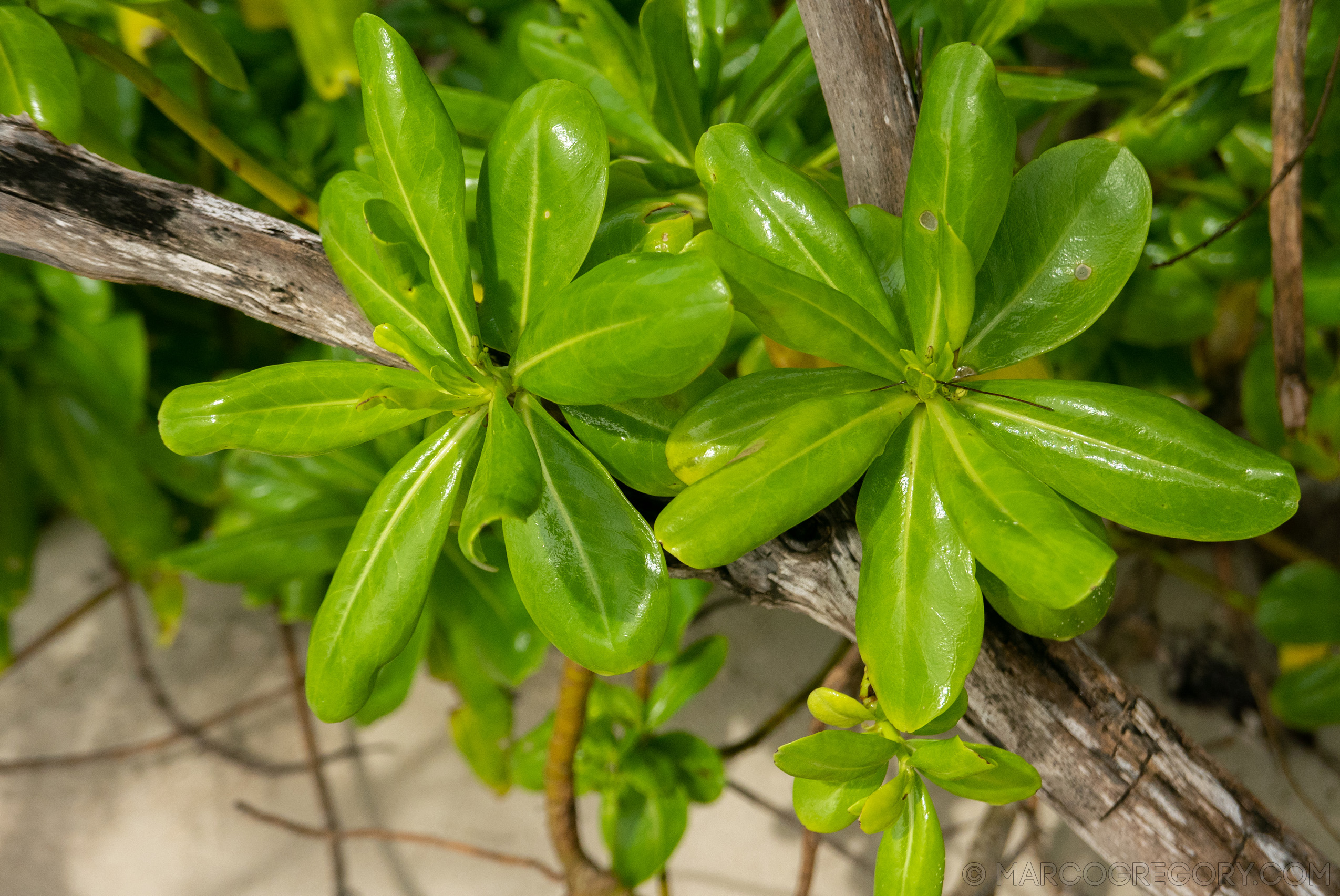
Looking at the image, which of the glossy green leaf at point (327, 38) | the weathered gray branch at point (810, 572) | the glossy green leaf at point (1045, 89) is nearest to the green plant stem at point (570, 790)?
the weathered gray branch at point (810, 572)

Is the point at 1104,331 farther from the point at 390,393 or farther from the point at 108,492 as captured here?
the point at 108,492

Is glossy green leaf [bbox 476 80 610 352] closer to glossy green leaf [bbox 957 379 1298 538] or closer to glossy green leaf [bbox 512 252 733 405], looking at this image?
glossy green leaf [bbox 512 252 733 405]

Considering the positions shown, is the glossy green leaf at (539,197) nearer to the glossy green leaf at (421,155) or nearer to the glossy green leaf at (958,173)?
the glossy green leaf at (421,155)

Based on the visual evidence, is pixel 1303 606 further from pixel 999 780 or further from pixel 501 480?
pixel 501 480

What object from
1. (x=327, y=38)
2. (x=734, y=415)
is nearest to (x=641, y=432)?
(x=734, y=415)

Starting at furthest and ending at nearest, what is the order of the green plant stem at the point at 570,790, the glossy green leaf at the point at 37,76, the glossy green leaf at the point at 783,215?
the green plant stem at the point at 570,790, the glossy green leaf at the point at 37,76, the glossy green leaf at the point at 783,215

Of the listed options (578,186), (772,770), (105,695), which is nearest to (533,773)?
(772,770)
